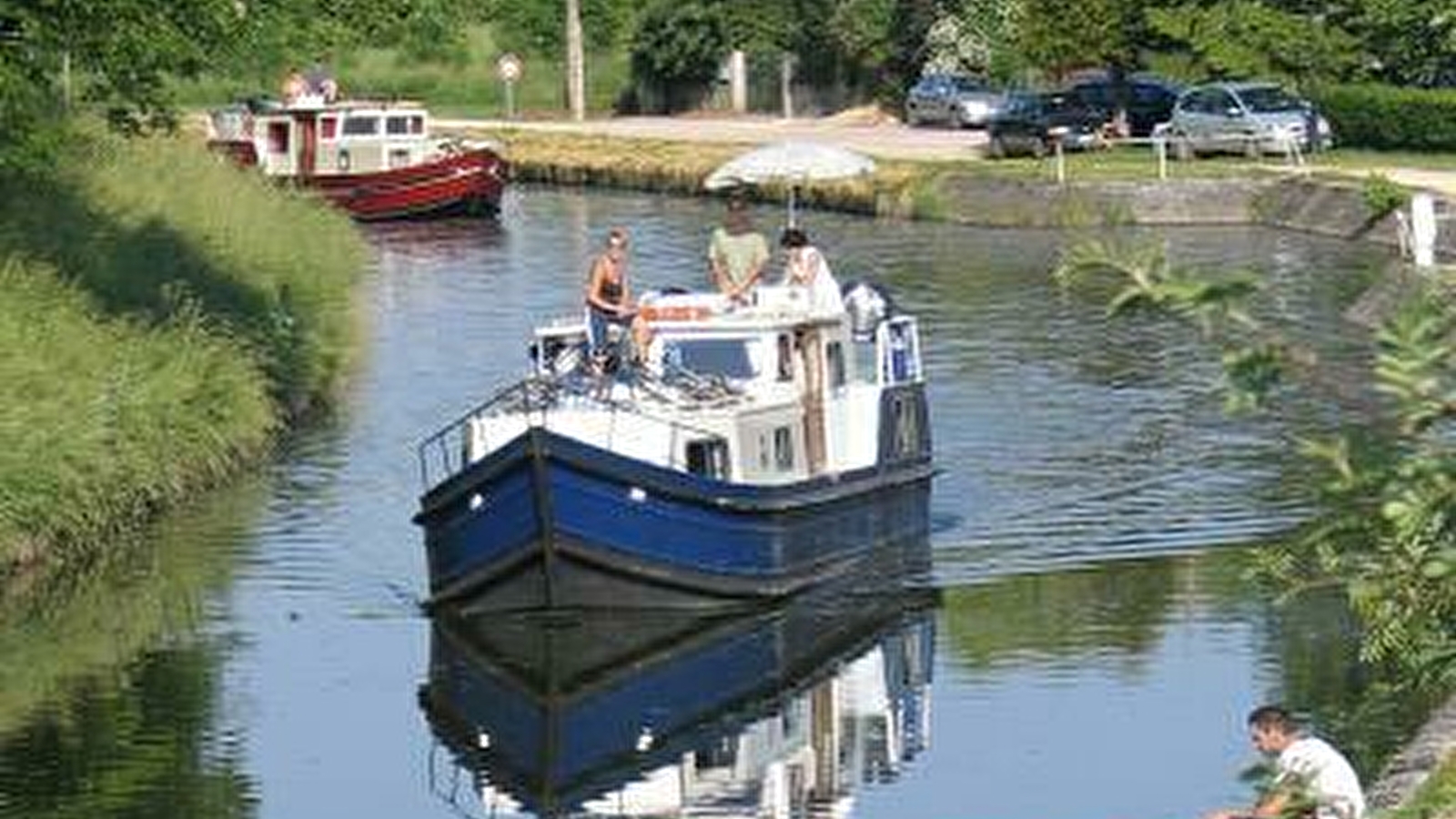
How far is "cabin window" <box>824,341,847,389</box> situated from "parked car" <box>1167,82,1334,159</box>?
3811 cm

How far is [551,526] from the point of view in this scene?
27.7m

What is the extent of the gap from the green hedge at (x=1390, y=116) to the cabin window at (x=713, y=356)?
130 feet

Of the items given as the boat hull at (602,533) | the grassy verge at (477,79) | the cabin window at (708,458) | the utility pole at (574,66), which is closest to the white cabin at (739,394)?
the cabin window at (708,458)

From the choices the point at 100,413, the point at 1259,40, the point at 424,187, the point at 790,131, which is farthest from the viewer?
the point at 790,131

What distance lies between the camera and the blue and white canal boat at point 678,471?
27797 millimetres

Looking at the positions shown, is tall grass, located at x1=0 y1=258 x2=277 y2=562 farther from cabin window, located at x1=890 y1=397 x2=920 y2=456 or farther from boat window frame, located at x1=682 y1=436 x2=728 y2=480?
cabin window, located at x1=890 y1=397 x2=920 y2=456

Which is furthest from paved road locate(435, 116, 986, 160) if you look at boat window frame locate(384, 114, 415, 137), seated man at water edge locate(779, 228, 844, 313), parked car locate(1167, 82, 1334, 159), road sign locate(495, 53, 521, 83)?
seated man at water edge locate(779, 228, 844, 313)

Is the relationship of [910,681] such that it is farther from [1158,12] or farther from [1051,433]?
[1158,12]

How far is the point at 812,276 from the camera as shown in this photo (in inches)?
1217

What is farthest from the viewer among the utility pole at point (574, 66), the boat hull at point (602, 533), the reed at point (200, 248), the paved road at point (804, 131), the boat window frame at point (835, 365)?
the utility pole at point (574, 66)

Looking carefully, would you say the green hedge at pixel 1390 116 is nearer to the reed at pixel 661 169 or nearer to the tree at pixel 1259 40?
the tree at pixel 1259 40

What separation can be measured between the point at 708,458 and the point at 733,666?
1870 millimetres

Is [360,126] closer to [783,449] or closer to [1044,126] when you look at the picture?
[1044,126]

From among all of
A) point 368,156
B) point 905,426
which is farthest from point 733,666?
point 368,156
